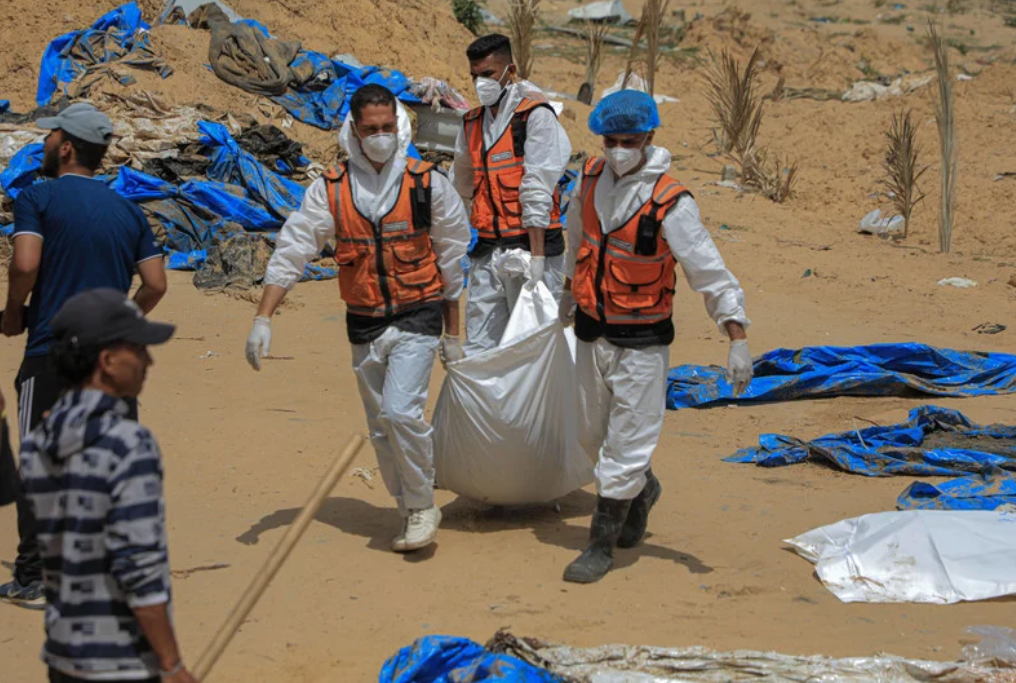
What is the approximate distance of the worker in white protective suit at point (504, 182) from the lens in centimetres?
595

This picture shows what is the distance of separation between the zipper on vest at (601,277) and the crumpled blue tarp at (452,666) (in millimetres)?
1465

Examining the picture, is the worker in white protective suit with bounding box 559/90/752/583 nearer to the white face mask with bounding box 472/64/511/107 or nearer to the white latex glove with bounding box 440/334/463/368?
the white latex glove with bounding box 440/334/463/368

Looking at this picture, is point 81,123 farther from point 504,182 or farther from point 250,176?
point 250,176

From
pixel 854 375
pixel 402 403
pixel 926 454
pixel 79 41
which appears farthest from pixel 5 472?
pixel 79 41

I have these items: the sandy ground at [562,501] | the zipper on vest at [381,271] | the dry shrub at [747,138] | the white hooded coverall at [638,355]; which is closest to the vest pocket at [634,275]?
the white hooded coverall at [638,355]

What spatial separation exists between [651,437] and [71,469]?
104 inches

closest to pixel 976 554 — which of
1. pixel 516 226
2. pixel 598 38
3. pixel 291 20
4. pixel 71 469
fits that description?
pixel 516 226

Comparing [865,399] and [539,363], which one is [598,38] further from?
[539,363]

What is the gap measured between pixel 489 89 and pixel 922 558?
9.62 feet

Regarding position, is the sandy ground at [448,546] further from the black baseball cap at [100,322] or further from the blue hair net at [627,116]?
the black baseball cap at [100,322]

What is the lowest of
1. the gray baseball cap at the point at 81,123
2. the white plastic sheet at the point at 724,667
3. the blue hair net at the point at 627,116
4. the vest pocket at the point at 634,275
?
the white plastic sheet at the point at 724,667

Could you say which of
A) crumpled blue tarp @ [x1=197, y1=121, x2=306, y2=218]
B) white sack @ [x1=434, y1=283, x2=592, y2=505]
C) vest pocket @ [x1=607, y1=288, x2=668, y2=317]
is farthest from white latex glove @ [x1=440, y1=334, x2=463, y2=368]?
crumpled blue tarp @ [x1=197, y1=121, x2=306, y2=218]

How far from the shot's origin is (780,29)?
2538 cm

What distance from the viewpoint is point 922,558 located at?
182 inches
